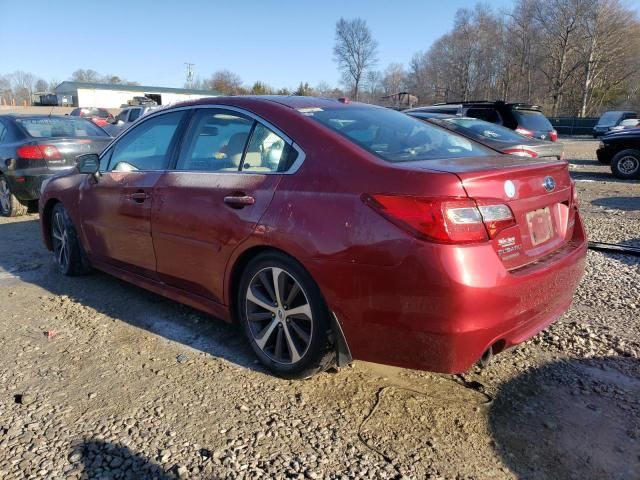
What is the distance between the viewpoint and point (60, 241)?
500 cm

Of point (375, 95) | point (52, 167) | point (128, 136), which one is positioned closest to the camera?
point (128, 136)

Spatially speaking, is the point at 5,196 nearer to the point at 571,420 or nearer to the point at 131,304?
the point at 131,304

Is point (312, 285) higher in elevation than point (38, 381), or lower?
higher

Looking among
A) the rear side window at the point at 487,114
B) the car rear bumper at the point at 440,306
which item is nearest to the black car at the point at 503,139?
the rear side window at the point at 487,114

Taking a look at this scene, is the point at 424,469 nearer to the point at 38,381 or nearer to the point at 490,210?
the point at 490,210

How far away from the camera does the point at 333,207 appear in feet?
8.33

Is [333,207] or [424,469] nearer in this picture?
[424,469]

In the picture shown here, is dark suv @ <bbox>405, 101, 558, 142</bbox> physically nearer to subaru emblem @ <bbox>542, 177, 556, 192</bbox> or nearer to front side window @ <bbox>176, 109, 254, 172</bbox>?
front side window @ <bbox>176, 109, 254, 172</bbox>

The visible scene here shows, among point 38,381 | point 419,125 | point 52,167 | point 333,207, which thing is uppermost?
point 419,125

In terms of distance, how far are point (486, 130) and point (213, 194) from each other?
262 inches

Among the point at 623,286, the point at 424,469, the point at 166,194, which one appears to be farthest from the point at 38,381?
the point at 623,286

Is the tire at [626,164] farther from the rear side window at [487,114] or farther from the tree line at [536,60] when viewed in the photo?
the tree line at [536,60]

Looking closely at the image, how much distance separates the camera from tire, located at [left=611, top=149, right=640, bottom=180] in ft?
39.4

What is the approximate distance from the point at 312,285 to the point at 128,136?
2.48m
